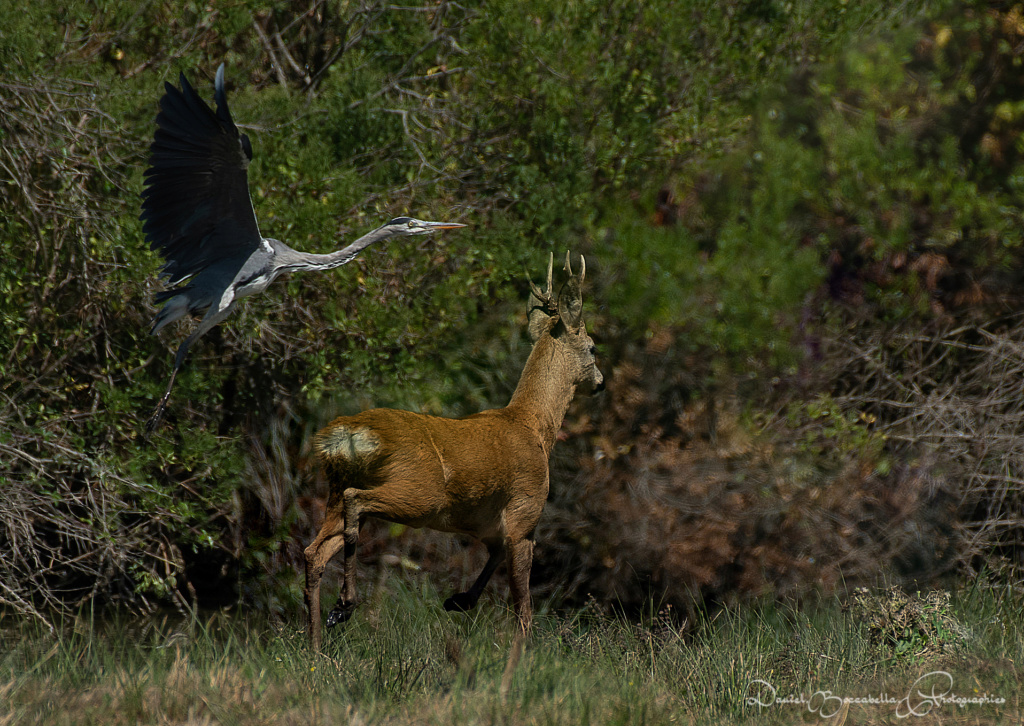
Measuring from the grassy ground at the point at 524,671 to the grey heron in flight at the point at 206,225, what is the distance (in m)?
1.34

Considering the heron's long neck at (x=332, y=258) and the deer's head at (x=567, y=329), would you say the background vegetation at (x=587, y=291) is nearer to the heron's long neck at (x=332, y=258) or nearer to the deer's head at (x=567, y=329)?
the deer's head at (x=567, y=329)

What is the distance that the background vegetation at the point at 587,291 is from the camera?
6621mm

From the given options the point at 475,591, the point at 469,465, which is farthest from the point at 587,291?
the point at 475,591

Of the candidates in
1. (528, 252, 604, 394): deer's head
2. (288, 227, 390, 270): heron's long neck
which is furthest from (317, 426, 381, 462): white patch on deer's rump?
(528, 252, 604, 394): deer's head

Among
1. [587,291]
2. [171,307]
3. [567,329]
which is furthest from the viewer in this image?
[587,291]

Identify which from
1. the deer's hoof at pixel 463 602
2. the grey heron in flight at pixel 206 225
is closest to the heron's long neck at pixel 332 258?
the grey heron in flight at pixel 206 225

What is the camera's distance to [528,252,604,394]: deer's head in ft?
17.1

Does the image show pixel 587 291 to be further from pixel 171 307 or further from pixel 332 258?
pixel 171 307

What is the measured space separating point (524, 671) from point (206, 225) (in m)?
2.64

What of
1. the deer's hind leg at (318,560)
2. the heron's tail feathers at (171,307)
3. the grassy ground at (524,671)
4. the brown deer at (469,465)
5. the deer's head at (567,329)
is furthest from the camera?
the deer's head at (567,329)

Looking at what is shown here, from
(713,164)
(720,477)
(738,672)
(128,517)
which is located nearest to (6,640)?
(128,517)

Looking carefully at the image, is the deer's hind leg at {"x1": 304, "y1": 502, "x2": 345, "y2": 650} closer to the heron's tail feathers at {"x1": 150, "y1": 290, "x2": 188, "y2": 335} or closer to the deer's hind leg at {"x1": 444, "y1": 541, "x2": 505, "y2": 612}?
the deer's hind leg at {"x1": 444, "y1": 541, "x2": 505, "y2": 612}

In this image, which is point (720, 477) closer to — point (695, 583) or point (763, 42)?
point (695, 583)

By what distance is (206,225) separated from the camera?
462 cm
